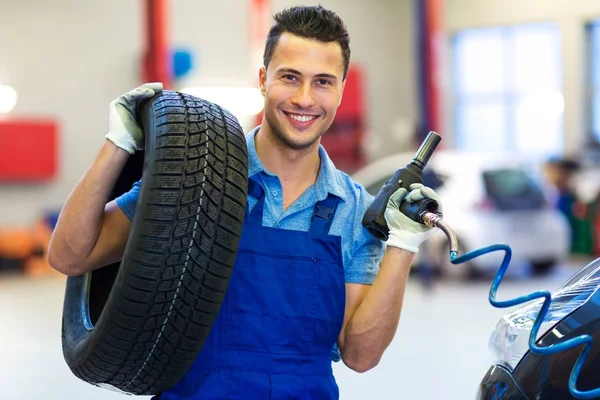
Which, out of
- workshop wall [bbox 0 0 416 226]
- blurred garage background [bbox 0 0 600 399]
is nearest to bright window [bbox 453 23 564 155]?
blurred garage background [bbox 0 0 600 399]

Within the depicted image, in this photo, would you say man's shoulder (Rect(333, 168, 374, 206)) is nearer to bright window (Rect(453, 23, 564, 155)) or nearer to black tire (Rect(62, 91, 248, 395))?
black tire (Rect(62, 91, 248, 395))

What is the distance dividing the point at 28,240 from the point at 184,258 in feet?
25.8

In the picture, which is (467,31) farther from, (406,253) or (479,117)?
(406,253)

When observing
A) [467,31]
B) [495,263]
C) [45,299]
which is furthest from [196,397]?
[467,31]

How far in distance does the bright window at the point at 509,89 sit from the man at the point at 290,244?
1100 cm

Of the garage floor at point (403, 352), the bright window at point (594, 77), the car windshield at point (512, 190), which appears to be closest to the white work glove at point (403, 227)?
the garage floor at point (403, 352)

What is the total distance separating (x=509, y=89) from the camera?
1312 cm

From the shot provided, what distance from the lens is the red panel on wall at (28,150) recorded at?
942cm

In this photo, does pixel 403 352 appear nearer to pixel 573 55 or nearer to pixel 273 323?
pixel 273 323

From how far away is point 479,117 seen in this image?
13586mm

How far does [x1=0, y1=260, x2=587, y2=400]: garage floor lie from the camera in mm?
4098

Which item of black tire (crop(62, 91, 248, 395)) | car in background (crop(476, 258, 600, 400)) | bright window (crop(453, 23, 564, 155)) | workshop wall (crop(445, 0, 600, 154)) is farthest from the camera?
bright window (crop(453, 23, 564, 155))

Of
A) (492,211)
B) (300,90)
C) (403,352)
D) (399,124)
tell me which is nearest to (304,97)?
(300,90)

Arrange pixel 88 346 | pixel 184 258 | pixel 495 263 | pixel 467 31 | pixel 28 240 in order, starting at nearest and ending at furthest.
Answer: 1. pixel 184 258
2. pixel 88 346
3. pixel 495 263
4. pixel 28 240
5. pixel 467 31
